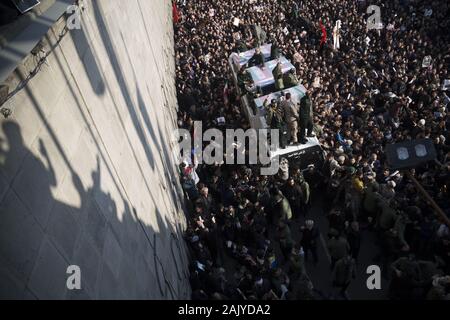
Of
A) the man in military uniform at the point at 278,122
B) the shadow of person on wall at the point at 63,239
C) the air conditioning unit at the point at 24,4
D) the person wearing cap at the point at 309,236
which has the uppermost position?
the air conditioning unit at the point at 24,4

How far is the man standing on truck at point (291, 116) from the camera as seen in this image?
10359 mm

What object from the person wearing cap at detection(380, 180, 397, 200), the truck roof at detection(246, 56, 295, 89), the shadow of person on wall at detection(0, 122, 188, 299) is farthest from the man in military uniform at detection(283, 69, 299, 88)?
the shadow of person on wall at detection(0, 122, 188, 299)

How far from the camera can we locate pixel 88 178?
4.68 meters

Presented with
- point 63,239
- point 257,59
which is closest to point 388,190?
point 63,239

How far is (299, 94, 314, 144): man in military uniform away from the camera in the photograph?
10.1 meters

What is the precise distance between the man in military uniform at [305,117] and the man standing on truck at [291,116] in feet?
0.53

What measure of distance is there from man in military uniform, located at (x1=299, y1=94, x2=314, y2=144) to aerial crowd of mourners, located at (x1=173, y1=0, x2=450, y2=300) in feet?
0.11

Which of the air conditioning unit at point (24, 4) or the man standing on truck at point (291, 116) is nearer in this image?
the air conditioning unit at point (24, 4)

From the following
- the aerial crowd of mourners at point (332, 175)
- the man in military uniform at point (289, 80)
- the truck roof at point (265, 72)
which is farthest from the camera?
the truck roof at point (265, 72)

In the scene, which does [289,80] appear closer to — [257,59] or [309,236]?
[257,59]

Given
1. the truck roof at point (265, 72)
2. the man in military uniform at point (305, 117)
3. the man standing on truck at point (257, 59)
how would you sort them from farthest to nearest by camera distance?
the man standing on truck at point (257, 59) < the truck roof at point (265, 72) < the man in military uniform at point (305, 117)

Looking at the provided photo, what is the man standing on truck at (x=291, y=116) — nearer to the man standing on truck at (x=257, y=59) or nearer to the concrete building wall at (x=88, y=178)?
the man standing on truck at (x=257, y=59)

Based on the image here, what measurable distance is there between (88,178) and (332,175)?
655 centimetres

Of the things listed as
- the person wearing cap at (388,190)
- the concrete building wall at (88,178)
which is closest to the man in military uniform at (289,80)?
the person wearing cap at (388,190)
